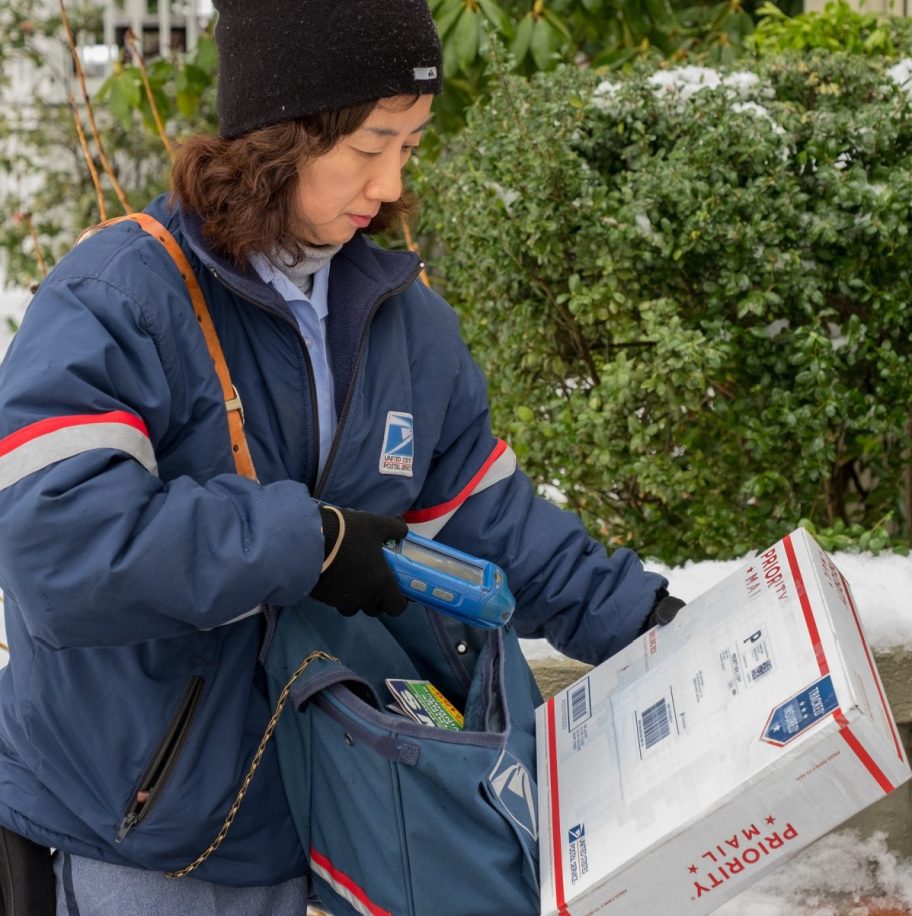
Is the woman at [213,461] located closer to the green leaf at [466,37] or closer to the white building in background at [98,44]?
the green leaf at [466,37]

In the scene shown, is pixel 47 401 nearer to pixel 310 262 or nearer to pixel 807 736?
pixel 310 262

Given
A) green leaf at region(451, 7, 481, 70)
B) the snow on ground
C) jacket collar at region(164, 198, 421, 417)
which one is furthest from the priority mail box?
green leaf at region(451, 7, 481, 70)

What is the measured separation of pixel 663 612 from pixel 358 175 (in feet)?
2.51

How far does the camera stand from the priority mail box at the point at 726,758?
1.46 m

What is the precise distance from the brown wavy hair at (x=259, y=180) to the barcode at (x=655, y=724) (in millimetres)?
784

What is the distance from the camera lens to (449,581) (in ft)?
5.54

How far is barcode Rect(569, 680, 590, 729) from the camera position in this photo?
184 centimetres

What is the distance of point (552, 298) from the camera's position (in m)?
3.34

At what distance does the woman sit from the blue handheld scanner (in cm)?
4

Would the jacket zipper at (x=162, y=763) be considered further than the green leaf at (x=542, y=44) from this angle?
No

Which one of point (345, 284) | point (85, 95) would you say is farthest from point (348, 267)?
point (85, 95)

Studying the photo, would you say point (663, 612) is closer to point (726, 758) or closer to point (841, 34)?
point (726, 758)

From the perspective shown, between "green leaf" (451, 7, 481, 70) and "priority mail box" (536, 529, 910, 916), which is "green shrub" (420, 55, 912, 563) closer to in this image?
"green leaf" (451, 7, 481, 70)

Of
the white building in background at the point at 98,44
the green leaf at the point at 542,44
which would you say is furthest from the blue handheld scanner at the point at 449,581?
the white building in background at the point at 98,44
